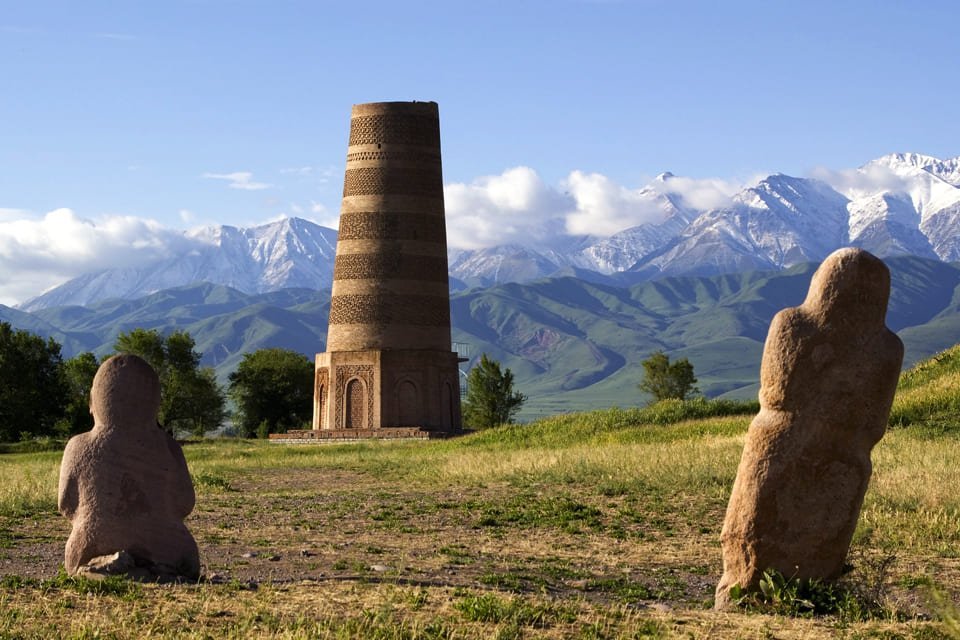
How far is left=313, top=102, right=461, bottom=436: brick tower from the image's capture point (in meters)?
52.8

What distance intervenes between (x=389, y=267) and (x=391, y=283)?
1.98 ft

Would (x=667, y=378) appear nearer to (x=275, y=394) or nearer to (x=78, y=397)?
(x=275, y=394)

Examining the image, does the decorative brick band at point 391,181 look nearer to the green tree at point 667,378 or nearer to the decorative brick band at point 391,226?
the decorative brick band at point 391,226

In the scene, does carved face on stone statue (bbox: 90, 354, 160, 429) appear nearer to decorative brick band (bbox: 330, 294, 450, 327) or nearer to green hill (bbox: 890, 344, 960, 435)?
green hill (bbox: 890, 344, 960, 435)

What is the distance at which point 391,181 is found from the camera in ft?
174

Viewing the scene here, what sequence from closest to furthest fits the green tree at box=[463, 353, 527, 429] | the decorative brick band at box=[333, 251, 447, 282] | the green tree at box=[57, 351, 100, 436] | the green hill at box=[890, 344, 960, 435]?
the green hill at box=[890, 344, 960, 435]
the decorative brick band at box=[333, 251, 447, 282]
the green tree at box=[57, 351, 100, 436]
the green tree at box=[463, 353, 527, 429]

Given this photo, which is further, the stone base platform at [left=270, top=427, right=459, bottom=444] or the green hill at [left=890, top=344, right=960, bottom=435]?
the stone base platform at [left=270, top=427, right=459, bottom=444]

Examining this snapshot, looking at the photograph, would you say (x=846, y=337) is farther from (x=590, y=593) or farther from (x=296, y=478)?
(x=296, y=478)

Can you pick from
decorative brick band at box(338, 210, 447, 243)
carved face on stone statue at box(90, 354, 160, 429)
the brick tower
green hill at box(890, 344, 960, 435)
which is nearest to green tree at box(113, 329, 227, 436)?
the brick tower

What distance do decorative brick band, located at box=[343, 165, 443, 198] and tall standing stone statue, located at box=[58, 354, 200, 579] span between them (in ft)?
130

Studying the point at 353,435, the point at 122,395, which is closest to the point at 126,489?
the point at 122,395

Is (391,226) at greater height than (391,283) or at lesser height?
greater

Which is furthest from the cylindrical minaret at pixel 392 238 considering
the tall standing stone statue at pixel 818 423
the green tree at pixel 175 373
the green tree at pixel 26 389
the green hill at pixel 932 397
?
the tall standing stone statue at pixel 818 423

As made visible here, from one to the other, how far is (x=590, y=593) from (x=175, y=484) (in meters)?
4.13
